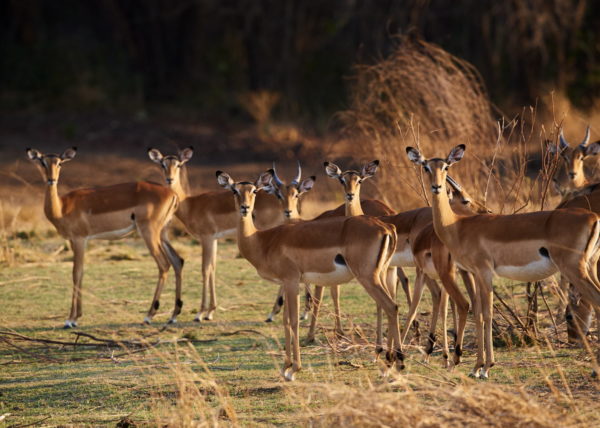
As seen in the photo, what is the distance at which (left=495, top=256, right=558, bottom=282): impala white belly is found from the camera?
6.25 meters

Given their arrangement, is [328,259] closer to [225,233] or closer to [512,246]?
[512,246]

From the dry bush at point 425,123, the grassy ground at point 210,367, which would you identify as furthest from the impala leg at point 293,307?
the dry bush at point 425,123

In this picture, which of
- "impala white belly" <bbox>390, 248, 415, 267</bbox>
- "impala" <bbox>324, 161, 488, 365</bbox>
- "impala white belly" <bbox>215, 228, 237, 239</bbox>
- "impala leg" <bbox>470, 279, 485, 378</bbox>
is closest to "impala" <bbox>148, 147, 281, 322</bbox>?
"impala white belly" <bbox>215, 228, 237, 239</bbox>

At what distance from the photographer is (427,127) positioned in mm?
12062

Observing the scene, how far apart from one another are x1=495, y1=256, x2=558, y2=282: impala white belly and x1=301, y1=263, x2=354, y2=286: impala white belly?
1.05 meters

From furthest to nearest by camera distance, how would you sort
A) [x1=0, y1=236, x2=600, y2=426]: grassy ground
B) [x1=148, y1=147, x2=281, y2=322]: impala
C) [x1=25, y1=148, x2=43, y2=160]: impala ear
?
[x1=25, y1=148, x2=43, y2=160]: impala ear
[x1=148, y1=147, x2=281, y2=322]: impala
[x1=0, y1=236, x2=600, y2=426]: grassy ground

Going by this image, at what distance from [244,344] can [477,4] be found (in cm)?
1645

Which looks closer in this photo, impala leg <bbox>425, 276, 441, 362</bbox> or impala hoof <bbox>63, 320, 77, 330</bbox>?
impala leg <bbox>425, 276, 441, 362</bbox>

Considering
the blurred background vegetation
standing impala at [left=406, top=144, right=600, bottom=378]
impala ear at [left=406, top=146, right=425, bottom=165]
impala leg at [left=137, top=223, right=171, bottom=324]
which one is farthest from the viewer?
the blurred background vegetation

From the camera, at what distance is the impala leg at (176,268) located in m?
9.45

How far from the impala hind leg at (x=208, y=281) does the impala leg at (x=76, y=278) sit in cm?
113

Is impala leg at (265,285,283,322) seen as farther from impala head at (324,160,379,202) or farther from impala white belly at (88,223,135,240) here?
impala white belly at (88,223,135,240)

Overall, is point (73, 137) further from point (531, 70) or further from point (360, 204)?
point (360, 204)

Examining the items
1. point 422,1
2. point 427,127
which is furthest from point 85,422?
point 422,1
